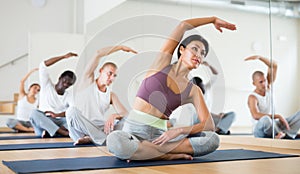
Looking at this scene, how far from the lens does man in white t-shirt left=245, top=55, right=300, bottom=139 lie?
386cm

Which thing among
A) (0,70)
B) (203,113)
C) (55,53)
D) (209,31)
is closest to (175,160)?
(203,113)

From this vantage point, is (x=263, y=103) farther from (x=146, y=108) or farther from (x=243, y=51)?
(x=146, y=108)

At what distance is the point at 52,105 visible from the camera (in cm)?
568

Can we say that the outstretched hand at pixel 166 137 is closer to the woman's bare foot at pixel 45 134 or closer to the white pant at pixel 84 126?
the white pant at pixel 84 126

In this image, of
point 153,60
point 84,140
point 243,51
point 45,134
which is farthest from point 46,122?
point 243,51

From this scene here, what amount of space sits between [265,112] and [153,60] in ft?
4.26

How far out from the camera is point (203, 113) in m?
2.86

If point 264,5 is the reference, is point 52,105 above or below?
below

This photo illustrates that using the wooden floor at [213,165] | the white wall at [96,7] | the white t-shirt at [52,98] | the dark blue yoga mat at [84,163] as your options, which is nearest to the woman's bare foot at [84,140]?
the wooden floor at [213,165]

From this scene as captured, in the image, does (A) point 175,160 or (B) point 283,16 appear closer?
(A) point 175,160

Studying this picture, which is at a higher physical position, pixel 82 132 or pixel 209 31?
pixel 209 31

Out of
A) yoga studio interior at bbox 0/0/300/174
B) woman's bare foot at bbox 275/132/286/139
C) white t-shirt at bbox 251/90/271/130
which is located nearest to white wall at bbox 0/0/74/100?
yoga studio interior at bbox 0/0/300/174

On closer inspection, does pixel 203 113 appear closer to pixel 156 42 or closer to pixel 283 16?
pixel 283 16

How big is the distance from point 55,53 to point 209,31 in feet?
12.6
